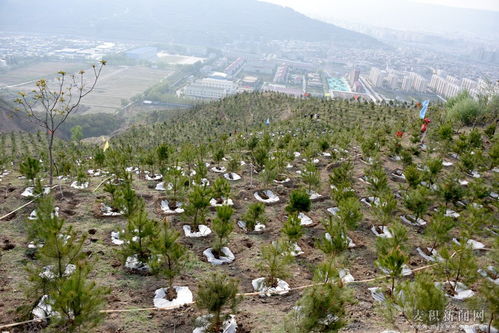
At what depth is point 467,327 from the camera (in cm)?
533

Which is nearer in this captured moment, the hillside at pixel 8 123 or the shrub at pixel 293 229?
the shrub at pixel 293 229

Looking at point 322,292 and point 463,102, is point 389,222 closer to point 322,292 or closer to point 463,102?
point 322,292

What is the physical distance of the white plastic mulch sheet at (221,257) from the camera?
7230mm

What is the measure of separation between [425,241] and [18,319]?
8.62 m

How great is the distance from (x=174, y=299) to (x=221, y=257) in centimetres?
167

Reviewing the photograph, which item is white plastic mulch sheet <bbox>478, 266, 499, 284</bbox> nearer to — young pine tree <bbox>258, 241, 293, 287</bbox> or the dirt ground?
the dirt ground

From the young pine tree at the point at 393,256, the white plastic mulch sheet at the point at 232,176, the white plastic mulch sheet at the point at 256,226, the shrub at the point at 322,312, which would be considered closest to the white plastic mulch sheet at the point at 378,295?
the young pine tree at the point at 393,256

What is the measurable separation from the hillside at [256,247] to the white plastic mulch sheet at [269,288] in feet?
0.10

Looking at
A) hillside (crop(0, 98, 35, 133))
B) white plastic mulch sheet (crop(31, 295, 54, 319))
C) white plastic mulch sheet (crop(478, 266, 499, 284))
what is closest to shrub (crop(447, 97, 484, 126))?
white plastic mulch sheet (crop(478, 266, 499, 284))

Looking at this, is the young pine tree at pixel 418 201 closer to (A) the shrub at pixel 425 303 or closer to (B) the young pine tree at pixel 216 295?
(A) the shrub at pixel 425 303

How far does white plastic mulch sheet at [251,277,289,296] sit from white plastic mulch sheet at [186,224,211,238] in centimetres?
218

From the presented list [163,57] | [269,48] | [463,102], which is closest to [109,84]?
[163,57]

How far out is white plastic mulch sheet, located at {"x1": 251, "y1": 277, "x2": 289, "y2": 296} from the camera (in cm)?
621

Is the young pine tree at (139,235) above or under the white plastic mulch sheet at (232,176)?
above
